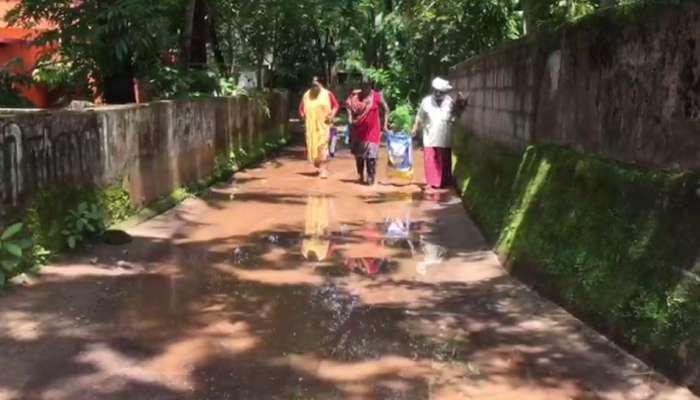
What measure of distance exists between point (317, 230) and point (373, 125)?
4388mm

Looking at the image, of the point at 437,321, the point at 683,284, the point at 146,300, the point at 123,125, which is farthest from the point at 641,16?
the point at 123,125

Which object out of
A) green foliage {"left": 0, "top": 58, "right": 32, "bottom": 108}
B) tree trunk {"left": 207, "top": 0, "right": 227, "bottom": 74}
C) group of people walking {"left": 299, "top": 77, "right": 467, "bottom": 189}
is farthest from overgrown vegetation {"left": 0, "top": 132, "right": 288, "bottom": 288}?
tree trunk {"left": 207, "top": 0, "right": 227, "bottom": 74}

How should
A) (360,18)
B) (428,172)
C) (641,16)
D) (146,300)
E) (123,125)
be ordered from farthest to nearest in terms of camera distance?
(360,18)
(428,172)
(123,125)
(146,300)
(641,16)

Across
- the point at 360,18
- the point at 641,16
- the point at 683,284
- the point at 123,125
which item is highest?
the point at 360,18

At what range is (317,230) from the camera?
9.31m

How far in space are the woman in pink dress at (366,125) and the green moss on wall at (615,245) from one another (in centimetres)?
575

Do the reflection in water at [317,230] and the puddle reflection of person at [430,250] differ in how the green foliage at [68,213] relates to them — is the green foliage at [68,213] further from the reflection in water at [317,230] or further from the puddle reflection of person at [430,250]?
the puddle reflection of person at [430,250]

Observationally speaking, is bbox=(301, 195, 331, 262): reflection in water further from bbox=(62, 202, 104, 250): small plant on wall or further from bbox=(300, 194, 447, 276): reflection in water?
bbox=(62, 202, 104, 250): small plant on wall

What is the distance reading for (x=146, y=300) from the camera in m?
6.19

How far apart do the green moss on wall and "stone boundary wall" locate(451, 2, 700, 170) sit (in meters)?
0.18

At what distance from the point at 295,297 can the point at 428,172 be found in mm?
6680

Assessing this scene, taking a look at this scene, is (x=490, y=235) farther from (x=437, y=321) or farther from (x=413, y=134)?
(x=413, y=134)

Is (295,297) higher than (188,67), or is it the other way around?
(188,67)

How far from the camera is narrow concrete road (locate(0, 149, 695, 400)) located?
4473mm
